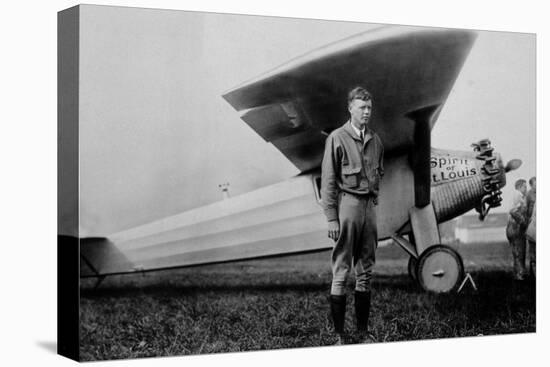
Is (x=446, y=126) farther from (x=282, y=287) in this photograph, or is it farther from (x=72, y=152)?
(x=72, y=152)

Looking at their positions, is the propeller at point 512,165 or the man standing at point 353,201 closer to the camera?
the man standing at point 353,201

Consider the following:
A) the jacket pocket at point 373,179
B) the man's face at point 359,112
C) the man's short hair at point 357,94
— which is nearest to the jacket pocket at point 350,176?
the jacket pocket at point 373,179

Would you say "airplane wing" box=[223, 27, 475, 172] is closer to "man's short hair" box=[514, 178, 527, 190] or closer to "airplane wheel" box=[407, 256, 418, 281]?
"airplane wheel" box=[407, 256, 418, 281]

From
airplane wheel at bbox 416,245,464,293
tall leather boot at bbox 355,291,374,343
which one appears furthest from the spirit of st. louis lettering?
tall leather boot at bbox 355,291,374,343

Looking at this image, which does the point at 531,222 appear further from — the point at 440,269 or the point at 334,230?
the point at 334,230

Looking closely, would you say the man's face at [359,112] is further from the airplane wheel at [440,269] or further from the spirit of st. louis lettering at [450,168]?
the airplane wheel at [440,269]
